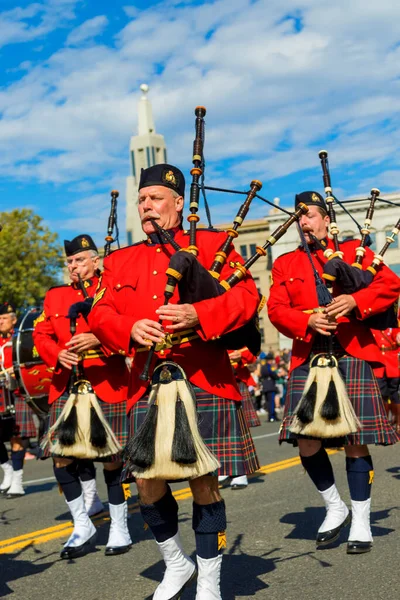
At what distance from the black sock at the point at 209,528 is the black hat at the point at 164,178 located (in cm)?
160

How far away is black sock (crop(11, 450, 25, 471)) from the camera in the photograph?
934 centimetres

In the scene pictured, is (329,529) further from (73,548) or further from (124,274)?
(124,274)

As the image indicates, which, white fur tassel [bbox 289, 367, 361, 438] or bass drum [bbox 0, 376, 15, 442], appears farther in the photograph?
bass drum [bbox 0, 376, 15, 442]

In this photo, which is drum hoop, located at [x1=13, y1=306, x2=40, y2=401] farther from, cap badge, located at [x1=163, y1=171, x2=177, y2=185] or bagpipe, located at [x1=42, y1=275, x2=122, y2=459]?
cap badge, located at [x1=163, y1=171, x2=177, y2=185]

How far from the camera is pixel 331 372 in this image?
508cm

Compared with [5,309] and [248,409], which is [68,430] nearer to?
[248,409]

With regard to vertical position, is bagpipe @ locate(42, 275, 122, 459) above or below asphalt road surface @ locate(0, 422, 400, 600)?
above

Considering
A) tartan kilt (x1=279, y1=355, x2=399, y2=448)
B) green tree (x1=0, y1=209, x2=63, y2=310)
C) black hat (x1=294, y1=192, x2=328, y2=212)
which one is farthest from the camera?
green tree (x1=0, y1=209, x2=63, y2=310)

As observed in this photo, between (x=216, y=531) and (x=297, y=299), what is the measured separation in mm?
2170

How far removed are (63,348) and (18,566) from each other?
1593 mm

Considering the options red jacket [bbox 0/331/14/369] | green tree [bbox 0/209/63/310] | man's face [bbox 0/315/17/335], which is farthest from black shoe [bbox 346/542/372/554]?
green tree [bbox 0/209/63/310]

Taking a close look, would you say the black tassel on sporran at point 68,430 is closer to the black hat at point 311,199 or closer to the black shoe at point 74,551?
the black shoe at point 74,551

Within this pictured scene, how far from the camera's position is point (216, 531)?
12.5ft

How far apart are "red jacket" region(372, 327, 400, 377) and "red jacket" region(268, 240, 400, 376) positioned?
543 cm
